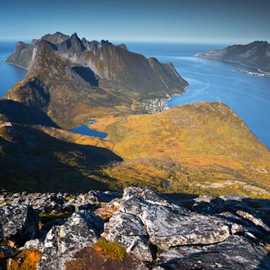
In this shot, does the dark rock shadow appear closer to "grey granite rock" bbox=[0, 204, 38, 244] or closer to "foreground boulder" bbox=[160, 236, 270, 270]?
"grey granite rock" bbox=[0, 204, 38, 244]

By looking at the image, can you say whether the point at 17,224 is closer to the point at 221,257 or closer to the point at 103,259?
the point at 103,259

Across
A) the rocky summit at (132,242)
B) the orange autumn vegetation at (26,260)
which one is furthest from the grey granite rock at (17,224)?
the orange autumn vegetation at (26,260)

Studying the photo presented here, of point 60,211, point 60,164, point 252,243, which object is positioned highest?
point 252,243

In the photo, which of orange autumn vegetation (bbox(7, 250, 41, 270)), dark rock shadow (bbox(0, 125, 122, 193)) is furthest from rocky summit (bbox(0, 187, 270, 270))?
dark rock shadow (bbox(0, 125, 122, 193))

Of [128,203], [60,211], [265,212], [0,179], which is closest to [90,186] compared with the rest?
[0,179]

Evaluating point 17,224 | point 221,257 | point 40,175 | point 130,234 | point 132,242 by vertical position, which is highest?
point 130,234

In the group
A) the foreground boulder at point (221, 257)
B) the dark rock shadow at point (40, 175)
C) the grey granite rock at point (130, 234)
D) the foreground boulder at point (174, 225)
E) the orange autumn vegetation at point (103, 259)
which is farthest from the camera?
the dark rock shadow at point (40, 175)

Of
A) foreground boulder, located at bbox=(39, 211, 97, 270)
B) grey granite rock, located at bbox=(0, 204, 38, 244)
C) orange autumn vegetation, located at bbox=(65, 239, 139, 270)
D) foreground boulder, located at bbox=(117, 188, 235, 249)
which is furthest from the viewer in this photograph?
grey granite rock, located at bbox=(0, 204, 38, 244)

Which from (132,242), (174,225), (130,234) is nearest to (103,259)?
(132,242)

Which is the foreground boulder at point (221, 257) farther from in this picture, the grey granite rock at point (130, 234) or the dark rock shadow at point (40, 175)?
the dark rock shadow at point (40, 175)

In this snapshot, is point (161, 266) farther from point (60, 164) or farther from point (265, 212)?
point (60, 164)

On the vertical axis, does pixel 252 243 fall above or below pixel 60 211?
above
